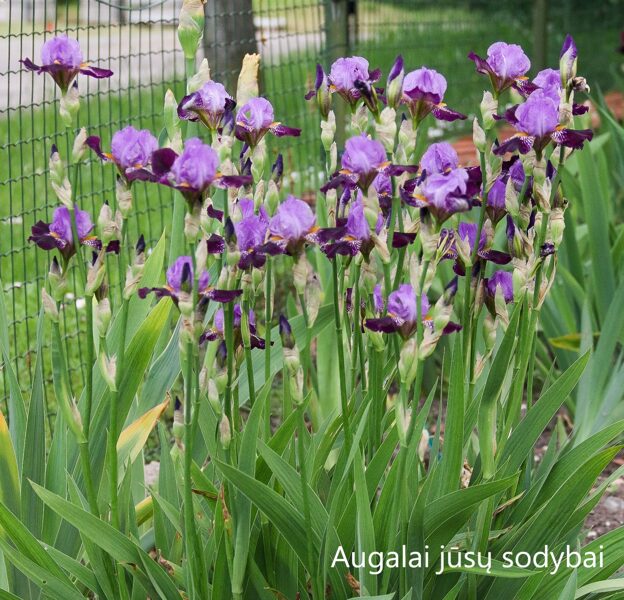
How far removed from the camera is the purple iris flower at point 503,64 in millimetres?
1424

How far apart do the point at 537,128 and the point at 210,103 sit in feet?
1.57

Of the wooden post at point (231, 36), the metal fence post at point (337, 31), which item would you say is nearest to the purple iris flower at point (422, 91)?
the wooden post at point (231, 36)

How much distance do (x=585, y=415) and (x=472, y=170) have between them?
116 cm

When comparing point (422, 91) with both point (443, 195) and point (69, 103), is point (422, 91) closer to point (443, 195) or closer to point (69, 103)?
point (443, 195)

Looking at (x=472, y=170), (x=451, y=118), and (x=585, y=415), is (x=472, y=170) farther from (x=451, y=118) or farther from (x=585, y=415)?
(x=585, y=415)

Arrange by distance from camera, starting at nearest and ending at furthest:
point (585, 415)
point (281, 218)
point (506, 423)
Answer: point (281, 218) → point (506, 423) → point (585, 415)

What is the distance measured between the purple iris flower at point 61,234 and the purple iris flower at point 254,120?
0.27 metres

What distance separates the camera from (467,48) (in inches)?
270

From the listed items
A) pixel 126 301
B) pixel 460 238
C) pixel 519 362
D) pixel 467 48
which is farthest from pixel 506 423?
pixel 467 48

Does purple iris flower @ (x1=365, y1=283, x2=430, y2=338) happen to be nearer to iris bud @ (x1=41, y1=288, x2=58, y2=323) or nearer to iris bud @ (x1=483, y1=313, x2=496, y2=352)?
iris bud @ (x1=483, y1=313, x2=496, y2=352)

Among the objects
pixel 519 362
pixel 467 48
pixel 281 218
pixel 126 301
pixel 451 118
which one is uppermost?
pixel 467 48

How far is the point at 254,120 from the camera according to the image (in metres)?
1.39

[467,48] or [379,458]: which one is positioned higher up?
[467,48]

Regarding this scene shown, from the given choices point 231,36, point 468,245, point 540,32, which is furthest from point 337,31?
point 468,245
